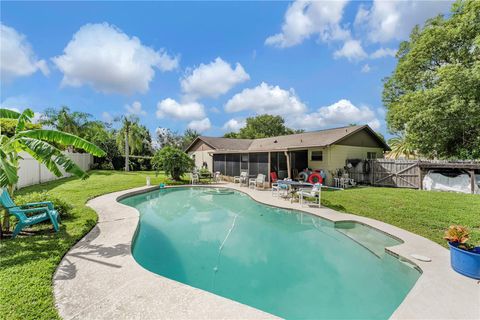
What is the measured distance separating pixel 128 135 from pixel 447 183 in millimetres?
31344

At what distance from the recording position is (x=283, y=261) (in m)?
5.58

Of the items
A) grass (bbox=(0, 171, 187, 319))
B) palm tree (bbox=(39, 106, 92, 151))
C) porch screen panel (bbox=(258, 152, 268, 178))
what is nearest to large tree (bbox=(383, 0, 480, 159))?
porch screen panel (bbox=(258, 152, 268, 178))

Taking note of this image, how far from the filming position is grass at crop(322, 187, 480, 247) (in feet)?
23.3

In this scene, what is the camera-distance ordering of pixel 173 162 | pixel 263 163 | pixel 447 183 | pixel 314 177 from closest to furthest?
pixel 447 183 < pixel 314 177 < pixel 263 163 < pixel 173 162

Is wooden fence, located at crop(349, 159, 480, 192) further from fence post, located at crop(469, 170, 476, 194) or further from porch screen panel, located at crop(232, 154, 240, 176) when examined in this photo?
porch screen panel, located at crop(232, 154, 240, 176)

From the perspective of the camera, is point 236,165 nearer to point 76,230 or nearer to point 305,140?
point 305,140

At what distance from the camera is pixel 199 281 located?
4629mm

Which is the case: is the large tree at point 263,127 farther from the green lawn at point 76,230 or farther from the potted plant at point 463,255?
the potted plant at point 463,255

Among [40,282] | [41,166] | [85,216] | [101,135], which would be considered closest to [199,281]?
[40,282]

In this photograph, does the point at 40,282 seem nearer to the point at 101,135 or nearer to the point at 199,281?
the point at 199,281

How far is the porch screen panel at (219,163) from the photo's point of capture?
2080cm

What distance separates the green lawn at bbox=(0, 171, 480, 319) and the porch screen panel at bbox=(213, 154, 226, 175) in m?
9.52

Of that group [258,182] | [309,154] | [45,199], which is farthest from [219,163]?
[45,199]

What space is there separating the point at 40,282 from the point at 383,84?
28580 millimetres
